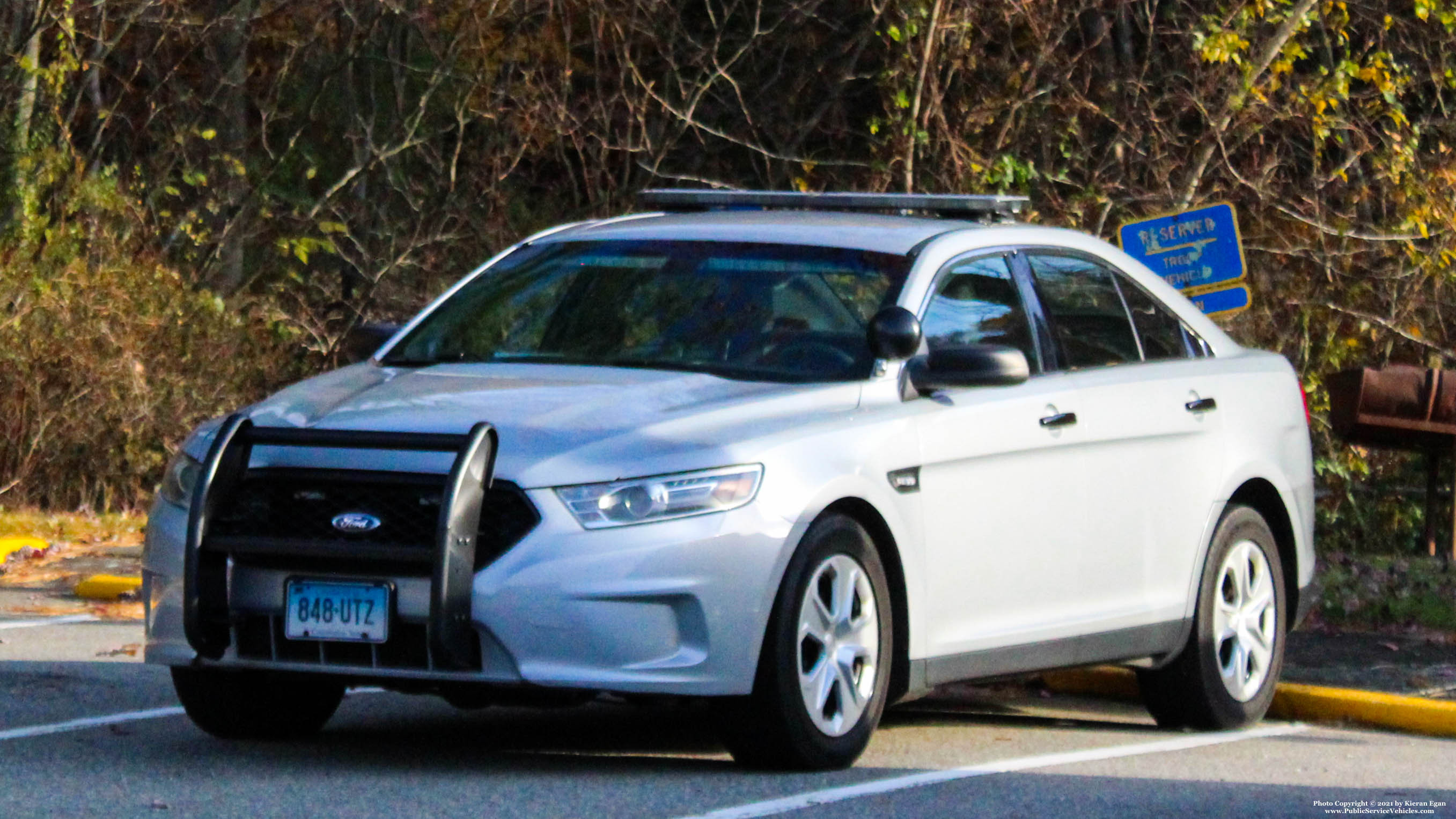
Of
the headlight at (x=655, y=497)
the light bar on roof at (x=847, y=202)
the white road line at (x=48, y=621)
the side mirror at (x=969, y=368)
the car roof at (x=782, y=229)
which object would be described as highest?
the light bar on roof at (x=847, y=202)

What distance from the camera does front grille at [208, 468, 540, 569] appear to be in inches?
261

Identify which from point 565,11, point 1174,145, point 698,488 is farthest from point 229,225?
point 698,488

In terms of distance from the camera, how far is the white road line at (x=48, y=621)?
10836 millimetres

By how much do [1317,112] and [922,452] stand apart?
11.0m

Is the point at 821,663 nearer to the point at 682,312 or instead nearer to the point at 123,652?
the point at 682,312

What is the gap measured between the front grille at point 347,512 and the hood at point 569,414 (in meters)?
0.05

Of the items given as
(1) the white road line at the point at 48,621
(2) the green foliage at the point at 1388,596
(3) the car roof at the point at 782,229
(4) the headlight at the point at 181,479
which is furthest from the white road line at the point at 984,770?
(1) the white road line at the point at 48,621

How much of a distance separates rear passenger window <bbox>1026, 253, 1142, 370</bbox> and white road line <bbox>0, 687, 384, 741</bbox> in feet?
8.43

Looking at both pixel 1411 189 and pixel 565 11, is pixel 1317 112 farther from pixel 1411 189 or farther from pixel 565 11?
pixel 565 11

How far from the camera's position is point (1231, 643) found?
29.3ft

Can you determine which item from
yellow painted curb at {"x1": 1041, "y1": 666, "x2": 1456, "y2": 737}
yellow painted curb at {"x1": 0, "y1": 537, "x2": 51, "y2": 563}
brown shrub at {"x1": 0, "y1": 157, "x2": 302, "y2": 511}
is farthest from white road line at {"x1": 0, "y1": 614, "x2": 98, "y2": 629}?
brown shrub at {"x1": 0, "y1": 157, "x2": 302, "y2": 511}

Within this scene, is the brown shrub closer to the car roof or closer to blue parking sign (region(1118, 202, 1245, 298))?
blue parking sign (region(1118, 202, 1245, 298))

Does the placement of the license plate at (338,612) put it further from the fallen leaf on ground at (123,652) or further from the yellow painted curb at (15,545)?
the yellow painted curb at (15,545)

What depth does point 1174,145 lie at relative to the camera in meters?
18.2
